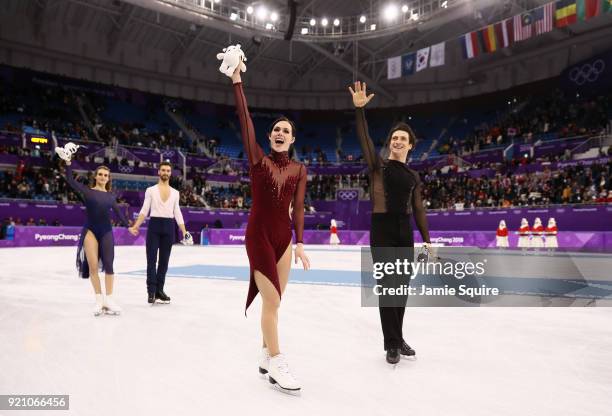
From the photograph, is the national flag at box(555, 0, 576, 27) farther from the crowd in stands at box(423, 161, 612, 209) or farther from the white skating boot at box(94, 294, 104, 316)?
the white skating boot at box(94, 294, 104, 316)

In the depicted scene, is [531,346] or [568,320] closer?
[531,346]

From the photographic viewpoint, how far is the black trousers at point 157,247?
558 cm

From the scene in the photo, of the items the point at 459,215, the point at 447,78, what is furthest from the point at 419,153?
the point at 459,215

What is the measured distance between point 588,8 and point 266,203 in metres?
20.2

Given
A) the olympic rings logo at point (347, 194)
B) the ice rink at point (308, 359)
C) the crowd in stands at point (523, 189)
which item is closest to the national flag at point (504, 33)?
the crowd in stands at point (523, 189)

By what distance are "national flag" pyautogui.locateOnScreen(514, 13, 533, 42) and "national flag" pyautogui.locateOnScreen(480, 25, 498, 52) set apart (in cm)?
107

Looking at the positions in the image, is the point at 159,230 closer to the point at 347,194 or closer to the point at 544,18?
the point at 544,18

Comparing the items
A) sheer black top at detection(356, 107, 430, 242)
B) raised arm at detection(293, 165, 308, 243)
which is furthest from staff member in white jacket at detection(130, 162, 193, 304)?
sheer black top at detection(356, 107, 430, 242)

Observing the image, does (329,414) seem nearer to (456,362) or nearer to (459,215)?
(456,362)

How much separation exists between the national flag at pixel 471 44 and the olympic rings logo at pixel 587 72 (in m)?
9.54

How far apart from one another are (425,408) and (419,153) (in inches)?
1290

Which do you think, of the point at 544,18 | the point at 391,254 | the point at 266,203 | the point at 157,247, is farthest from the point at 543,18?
the point at 266,203

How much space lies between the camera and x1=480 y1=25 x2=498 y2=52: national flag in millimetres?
20672

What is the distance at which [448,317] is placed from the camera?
4.92m
